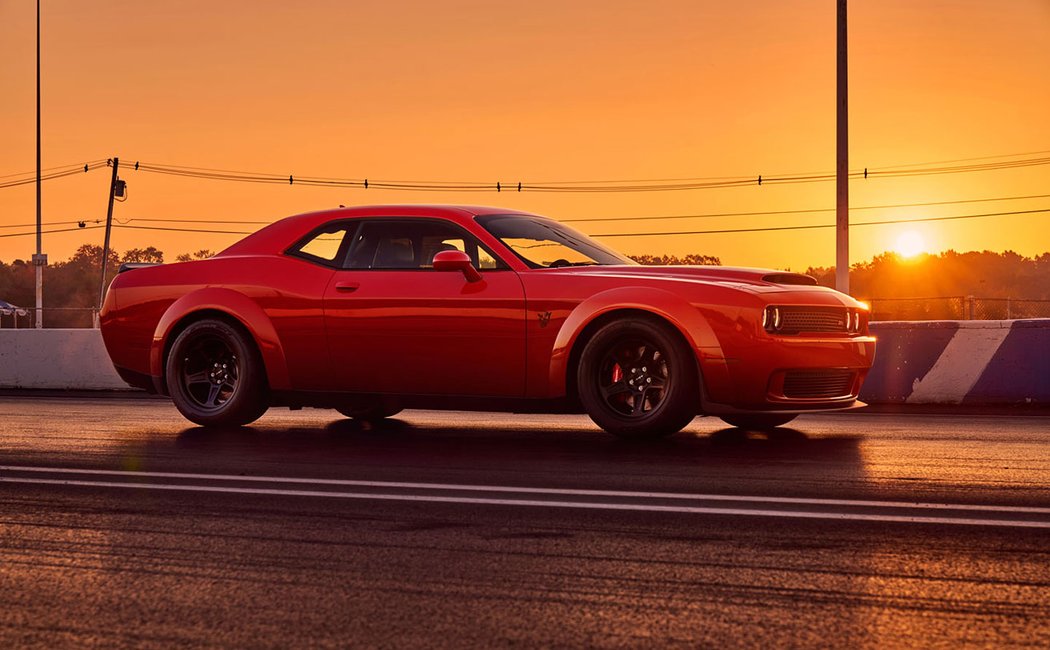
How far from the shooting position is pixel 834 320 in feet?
28.7

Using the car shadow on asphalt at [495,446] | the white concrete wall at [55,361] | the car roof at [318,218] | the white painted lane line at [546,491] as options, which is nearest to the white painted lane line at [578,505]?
the white painted lane line at [546,491]

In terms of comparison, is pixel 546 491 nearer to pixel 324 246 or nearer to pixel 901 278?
pixel 324 246

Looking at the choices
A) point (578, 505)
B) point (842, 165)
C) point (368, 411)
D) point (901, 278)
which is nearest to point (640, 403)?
point (578, 505)

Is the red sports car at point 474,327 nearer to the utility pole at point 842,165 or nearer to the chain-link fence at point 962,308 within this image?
the chain-link fence at point 962,308

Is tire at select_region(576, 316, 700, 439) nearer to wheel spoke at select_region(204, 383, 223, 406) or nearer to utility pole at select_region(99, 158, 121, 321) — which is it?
wheel spoke at select_region(204, 383, 223, 406)

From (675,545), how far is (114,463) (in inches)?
155

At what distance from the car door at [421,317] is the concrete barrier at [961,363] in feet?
18.9

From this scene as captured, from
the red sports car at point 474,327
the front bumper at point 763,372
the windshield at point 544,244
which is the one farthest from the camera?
the windshield at point 544,244

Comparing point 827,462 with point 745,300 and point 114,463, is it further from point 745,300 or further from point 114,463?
point 114,463

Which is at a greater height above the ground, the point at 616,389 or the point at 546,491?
the point at 616,389

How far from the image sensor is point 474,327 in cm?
894

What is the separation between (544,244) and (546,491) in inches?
126

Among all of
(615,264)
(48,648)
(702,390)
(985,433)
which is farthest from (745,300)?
(48,648)

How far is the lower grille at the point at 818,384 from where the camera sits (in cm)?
847
